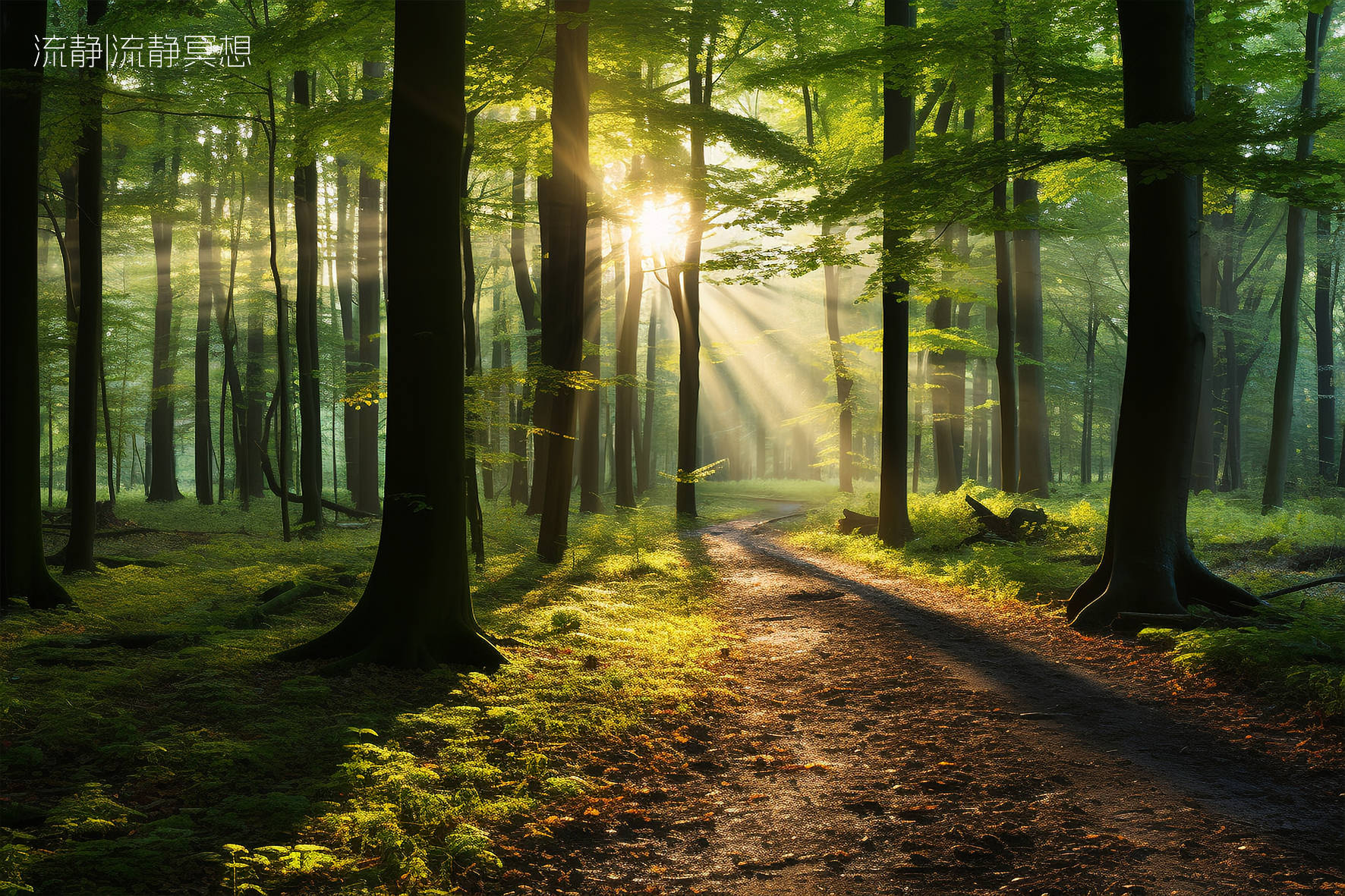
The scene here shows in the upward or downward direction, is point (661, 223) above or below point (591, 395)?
above

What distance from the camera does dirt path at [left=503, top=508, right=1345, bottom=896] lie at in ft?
10.8

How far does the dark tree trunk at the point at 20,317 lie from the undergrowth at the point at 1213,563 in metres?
10.9

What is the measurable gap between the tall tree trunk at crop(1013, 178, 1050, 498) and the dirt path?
43.3 ft

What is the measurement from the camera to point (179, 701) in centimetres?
488

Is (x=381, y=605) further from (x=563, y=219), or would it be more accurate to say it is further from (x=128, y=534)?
(x=128, y=534)

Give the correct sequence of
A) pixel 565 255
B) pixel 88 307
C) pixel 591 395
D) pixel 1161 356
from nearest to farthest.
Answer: pixel 1161 356 < pixel 88 307 < pixel 565 255 < pixel 591 395

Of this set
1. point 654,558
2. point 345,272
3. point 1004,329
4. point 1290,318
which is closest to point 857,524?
point 1004,329

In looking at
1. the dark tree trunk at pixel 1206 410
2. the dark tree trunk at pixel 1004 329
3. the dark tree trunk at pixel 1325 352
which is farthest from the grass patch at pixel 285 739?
the dark tree trunk at pixel 1325 352

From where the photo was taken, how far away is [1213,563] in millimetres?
11438

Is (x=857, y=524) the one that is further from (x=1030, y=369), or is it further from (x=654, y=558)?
(x=1030, y=369)

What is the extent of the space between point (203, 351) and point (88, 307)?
57.2ft

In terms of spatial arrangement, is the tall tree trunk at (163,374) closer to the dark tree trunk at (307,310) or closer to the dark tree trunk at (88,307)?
the dark tree trunk at (307,310)

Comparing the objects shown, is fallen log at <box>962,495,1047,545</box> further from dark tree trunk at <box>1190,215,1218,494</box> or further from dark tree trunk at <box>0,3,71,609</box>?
dark tree trunk at <box>0,3,71,609</box>

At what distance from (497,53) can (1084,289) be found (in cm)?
2891
